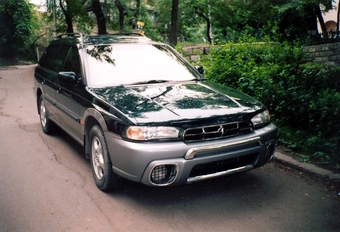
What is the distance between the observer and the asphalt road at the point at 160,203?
11.7ft

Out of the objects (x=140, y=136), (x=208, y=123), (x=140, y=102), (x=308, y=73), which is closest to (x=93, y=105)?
(x=140, y=102)

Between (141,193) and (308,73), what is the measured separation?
11.7ft

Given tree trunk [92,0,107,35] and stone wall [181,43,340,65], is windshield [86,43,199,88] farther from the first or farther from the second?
tree trunk [92,0,107,35]

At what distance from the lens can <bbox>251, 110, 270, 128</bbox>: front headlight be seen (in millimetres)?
4113

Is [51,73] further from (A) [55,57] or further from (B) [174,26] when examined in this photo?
(B) [174,26]

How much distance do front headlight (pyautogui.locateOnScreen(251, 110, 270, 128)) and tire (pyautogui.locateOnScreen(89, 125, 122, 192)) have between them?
5.34 ft

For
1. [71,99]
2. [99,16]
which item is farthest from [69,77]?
[99,16]

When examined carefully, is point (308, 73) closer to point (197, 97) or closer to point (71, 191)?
point (197, 97)

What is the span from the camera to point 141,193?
4.27m

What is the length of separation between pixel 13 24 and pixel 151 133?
33.4 m

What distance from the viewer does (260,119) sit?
13.7 feet

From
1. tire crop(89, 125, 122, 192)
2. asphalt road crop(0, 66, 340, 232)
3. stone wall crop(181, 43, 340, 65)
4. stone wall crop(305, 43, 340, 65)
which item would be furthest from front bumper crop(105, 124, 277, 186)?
stone wall crop(305, 43, 340, 65)

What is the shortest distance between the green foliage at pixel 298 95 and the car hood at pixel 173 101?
4.48 ft

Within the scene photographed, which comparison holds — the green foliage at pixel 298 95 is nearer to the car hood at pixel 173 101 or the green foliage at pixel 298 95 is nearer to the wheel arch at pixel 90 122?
the car hood at pixel 173 101
